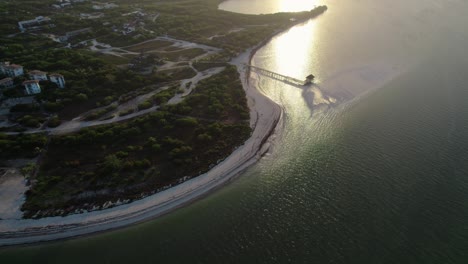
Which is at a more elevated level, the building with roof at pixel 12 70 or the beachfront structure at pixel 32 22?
the beachfront structure at pixel 32 22

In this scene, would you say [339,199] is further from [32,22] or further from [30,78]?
[32,22]

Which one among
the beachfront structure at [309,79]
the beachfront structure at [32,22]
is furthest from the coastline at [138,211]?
the beachfront structure at [32,22]

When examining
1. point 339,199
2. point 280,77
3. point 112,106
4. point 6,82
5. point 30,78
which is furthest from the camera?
point 280,77

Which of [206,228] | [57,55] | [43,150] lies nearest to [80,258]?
[206,228]

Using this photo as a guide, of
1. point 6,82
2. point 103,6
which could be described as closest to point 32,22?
point 103,6

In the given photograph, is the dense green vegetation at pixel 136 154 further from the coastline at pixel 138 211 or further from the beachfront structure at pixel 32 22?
the beachfront structure at pixel 32 22

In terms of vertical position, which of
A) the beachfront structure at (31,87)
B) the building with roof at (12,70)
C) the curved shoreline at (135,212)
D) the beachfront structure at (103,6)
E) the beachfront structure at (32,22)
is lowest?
the curved shoreline at (135,212)

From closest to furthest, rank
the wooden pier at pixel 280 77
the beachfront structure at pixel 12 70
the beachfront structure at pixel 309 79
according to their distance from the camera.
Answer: the beachfront structure at pixel 12 70 < the beachfront structure at pixel 309 79 < the wooden pier at pixel 280 77

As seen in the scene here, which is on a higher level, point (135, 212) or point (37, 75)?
point (37, 75)
